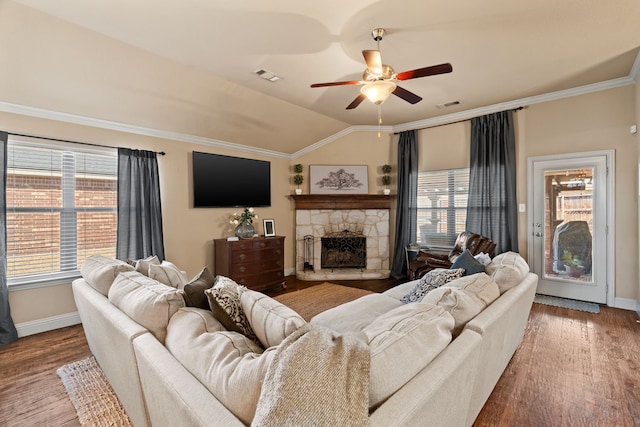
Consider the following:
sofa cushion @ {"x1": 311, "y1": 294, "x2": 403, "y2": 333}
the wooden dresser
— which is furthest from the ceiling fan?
the wooden dresser

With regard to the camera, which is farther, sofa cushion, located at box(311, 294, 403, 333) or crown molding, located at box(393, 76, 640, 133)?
crown molding, located at box(393, 76, 640, 133)

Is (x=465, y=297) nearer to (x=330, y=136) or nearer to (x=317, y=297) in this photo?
(x=317, y=297)

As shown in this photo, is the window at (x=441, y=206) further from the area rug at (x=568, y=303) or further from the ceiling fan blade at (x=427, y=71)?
the ceiling fan blade at (x=427, y=71)

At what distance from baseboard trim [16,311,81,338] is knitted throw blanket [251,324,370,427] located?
3746mm

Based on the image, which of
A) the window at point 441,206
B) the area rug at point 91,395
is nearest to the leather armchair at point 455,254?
the window at point 441,206

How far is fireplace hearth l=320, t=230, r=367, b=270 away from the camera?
5707 mm

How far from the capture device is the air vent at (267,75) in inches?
133

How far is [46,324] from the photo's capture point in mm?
3244

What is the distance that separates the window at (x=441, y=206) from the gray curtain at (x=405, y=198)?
4.8 inches

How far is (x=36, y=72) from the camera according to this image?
2.79 meters

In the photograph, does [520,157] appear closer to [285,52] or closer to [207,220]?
[285,52]

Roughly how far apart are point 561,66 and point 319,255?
428cm

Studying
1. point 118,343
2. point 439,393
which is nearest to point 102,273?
point 118,343

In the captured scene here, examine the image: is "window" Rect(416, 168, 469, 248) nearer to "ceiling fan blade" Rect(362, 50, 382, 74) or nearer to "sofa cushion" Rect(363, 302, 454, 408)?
"ceiling fan blade" Rect(362, 50, 382, 74)
